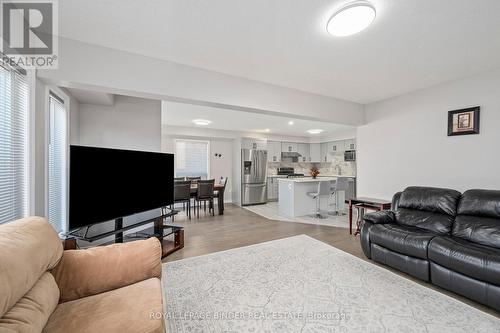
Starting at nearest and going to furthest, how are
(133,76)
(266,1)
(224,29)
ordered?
(266,1) < (224,29) < (133,76)

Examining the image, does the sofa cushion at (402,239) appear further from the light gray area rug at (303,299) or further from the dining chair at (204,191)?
the dining chair at (204,191)

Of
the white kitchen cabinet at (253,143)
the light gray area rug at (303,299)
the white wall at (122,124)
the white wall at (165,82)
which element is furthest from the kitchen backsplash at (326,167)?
the light gray area rug at (303,299)

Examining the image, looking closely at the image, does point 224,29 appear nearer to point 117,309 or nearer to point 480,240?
point 117,309

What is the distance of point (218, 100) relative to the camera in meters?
2.83

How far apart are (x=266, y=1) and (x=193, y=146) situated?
590cm

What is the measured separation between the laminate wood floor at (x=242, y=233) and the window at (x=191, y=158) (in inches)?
76.6

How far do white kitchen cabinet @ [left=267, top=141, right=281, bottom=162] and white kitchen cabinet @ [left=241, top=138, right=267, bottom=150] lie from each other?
1.17 ft

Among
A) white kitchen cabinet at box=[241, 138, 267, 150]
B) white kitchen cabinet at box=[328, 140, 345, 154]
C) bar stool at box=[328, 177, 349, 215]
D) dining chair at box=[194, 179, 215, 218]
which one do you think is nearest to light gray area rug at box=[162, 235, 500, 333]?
dining chair at box=[194, 179, 215, 218]

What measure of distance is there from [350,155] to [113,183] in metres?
7.03

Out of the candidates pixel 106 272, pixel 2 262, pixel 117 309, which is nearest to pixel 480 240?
pixel 117 309

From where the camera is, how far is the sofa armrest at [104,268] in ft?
4.46

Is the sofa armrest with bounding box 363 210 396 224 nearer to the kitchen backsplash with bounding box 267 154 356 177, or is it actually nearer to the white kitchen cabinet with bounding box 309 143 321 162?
the kitchen backsplash with bounding box 267 154 356 177

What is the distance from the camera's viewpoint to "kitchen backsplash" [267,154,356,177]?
7.76 meters

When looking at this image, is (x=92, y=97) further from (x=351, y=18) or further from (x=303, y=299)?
(x=303, y=299)
